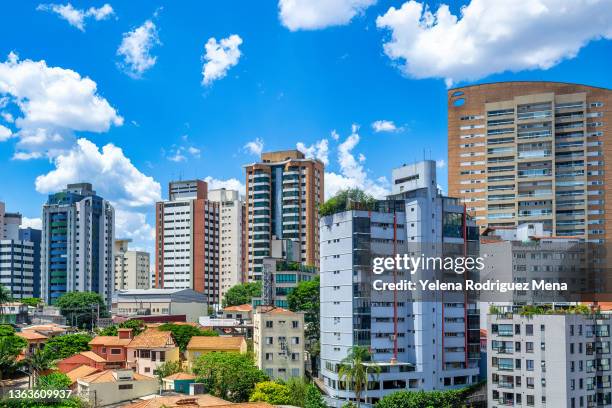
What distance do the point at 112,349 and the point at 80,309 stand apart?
59.6 m

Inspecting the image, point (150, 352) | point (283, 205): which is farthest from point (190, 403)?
point (283, 205)

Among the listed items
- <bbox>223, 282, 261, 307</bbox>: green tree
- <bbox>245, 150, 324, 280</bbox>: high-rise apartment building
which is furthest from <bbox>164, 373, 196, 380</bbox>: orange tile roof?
<bbox>245, 150, 324, 280</bbox>: high-rise apartment building

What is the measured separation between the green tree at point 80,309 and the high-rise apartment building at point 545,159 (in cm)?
8775

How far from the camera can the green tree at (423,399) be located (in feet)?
266

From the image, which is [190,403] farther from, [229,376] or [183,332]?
[183,332]

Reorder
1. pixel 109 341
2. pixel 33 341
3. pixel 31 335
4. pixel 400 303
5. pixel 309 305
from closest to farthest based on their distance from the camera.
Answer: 1. pixel 400 303
2. pixel 109 341
3. pixel 33 341
4. pixel 31 335
5. pixel 309 305

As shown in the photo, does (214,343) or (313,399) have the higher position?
(214,343)

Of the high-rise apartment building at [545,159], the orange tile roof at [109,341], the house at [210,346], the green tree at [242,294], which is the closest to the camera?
the house at [210,346]

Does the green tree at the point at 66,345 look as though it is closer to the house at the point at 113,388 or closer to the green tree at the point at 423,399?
the house at the point at 113,388

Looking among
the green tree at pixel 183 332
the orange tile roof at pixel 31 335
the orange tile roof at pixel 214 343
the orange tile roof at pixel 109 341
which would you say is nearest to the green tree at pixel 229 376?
the orange tile roof at pixel 214 343

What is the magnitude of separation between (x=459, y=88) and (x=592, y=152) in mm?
31708

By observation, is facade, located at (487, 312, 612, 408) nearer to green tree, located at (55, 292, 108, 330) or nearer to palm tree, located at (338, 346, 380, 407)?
palm tree, located at (338, 346, 380, 407)

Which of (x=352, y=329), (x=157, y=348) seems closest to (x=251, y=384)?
(x=352, y=329)

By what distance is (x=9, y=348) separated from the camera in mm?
97000
